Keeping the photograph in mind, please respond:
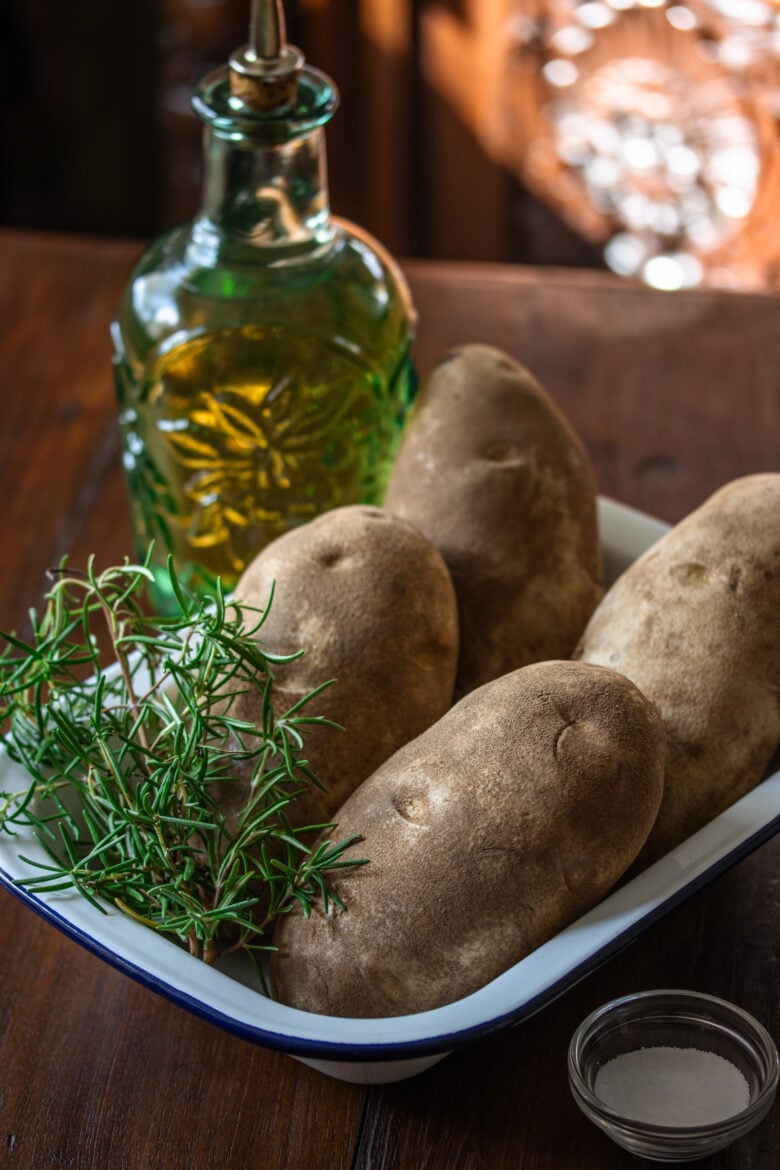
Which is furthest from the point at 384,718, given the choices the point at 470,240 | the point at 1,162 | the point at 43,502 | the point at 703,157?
the point at 1,162

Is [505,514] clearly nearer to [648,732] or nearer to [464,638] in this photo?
[464,638]

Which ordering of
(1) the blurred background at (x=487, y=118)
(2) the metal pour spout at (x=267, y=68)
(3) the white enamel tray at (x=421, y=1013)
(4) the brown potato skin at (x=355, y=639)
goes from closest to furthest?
(3) the white enamel tray at (x=421, y=1013), (4) the brown potato skin at (x=355, y=639), (2) the metal pour spout at (x=267, y=68), (1) the blurred background at (x=487, y=118)

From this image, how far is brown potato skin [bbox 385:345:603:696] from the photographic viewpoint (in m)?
0.72

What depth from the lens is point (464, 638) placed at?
725mm

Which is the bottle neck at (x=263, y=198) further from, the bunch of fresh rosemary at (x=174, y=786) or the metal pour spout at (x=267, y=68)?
the bunch of fresh rosemary at (x=174, y=786)

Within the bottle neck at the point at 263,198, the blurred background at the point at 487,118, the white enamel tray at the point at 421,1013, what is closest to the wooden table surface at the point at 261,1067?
the white enamel tray at the point at 421,1013

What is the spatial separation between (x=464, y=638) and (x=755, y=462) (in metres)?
0.41

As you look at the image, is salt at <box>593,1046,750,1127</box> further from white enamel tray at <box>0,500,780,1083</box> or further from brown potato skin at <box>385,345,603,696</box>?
brown potato skin at <box>385,345,603,696</box>

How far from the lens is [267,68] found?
2.38ft

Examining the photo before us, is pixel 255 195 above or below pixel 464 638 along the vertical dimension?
above

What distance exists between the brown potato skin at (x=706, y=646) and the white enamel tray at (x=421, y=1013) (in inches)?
1.3

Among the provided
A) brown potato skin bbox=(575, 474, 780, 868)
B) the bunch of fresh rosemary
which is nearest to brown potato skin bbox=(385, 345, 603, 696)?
brown potato skin bbox=(575, 474, 780, 868)

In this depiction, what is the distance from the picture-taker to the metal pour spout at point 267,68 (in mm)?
720

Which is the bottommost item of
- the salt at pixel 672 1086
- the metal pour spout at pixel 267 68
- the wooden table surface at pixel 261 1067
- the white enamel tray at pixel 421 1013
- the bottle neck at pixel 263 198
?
the wooden table surface at pixel 261 1067
